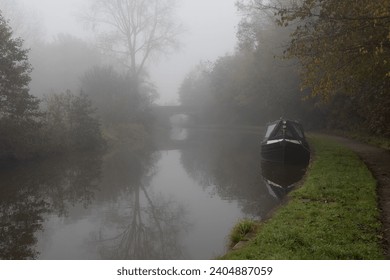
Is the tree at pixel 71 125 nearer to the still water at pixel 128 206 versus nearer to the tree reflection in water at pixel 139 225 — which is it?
the still water at pixel 128 206

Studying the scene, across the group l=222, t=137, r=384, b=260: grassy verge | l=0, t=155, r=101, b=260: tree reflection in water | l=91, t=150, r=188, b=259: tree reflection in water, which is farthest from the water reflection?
l=0, t=155, r=101, b=260: tree reflection in water

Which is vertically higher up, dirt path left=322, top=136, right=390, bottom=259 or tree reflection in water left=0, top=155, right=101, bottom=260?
dirt path left=322, top=136, right=390, bottom=259

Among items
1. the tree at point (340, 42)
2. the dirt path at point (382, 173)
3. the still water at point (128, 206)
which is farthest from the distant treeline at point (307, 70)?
the still water at point (128, 206)

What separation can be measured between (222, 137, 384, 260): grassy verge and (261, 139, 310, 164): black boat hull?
622cm

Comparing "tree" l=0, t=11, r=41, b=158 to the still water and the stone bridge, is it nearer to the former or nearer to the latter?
the still water

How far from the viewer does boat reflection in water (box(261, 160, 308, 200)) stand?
12.8m

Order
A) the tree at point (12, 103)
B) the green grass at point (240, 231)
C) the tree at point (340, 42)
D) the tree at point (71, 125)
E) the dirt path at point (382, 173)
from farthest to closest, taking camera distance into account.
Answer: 1. the tree at point (71, 125)
2. the tree at point (12, 103)
3. the tree at point (340, 42)
4. the green grass at point (240, 231)
5. the dirt path at point (382, 173)

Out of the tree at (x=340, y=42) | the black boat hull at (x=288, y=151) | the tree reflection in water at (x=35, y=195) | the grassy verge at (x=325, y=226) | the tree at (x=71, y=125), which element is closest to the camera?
the grassy verge at (x=325, y=226)

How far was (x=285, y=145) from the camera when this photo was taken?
57.6 ft

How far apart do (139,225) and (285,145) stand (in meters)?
9.85

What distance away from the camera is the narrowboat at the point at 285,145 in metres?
17.7

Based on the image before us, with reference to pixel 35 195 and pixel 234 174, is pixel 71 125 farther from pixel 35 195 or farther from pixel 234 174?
pixel 234 174

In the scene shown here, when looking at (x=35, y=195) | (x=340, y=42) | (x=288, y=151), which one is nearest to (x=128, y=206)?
(x=35, y=195)

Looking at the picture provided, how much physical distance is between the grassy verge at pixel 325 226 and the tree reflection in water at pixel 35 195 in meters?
4.95
